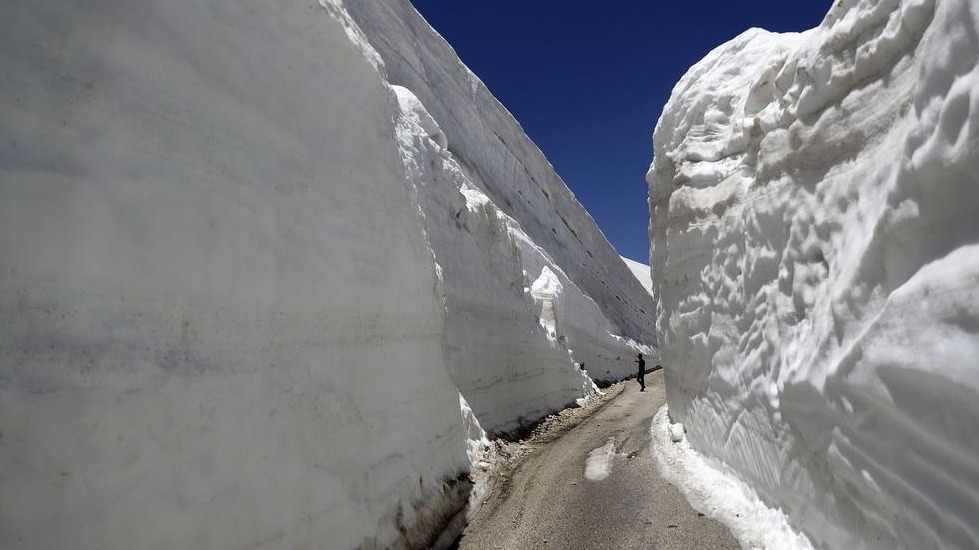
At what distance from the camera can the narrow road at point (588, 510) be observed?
4.39 m

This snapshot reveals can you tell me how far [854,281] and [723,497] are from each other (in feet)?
8.48

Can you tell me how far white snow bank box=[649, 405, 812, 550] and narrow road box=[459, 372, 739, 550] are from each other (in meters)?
0.12

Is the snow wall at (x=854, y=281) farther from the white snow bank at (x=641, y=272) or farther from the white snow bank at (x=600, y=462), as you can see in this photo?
the white snow bank at (x=641, y=272)

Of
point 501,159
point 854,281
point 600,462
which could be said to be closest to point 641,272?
point 501,159

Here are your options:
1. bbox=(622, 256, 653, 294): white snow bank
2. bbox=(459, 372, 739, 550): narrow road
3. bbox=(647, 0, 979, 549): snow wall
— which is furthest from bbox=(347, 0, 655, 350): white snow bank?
bbox=(622, 256, 653, 294): white snow bank

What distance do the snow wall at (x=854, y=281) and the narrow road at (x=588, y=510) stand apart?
25.6 inches

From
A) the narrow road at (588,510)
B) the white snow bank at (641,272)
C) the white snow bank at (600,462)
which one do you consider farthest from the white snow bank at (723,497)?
the white snow bank at (641,272)

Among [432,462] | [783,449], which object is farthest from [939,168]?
[432,462]

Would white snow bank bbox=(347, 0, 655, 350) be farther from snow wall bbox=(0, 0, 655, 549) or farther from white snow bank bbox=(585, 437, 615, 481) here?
snow wall bbox=(0, 0, 655, 549)

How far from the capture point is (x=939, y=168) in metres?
2.28

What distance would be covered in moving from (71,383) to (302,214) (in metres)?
1.97

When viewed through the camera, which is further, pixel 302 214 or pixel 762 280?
pixel 762 280

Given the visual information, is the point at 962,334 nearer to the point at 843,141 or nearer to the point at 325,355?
the point at 843,141

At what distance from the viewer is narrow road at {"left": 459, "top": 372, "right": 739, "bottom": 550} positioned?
4.39m
